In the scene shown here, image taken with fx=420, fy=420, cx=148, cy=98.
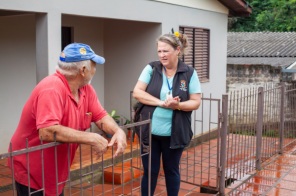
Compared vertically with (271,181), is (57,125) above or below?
above

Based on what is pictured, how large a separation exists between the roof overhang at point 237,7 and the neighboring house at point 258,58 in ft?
10.1

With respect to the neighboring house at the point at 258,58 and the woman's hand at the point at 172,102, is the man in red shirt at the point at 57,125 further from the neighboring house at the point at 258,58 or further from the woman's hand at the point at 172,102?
the neighboring house at the point at 258,58

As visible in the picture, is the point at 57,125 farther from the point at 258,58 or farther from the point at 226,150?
the point at 258,58

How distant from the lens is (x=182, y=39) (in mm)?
4414

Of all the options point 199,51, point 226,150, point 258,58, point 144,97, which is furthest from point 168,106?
point 258,58

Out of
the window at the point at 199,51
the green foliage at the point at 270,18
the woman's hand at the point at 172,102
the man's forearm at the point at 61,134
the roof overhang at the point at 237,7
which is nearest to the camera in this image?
the man's forearm at the point at 61,134

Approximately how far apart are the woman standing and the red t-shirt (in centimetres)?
131

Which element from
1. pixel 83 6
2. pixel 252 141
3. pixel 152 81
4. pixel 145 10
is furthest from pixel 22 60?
pixel 252 141

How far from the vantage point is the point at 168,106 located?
4.06 m

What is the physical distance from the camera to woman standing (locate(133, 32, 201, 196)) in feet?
13.6

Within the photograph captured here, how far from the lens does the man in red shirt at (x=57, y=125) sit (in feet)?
8.55

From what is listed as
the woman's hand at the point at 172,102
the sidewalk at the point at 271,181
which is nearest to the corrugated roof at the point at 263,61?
the sidewalk at the point at 271,181

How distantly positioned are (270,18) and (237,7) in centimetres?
1594

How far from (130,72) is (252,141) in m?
2.58
